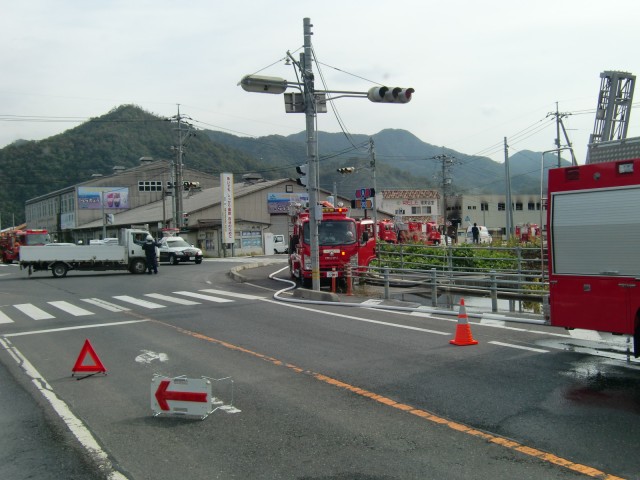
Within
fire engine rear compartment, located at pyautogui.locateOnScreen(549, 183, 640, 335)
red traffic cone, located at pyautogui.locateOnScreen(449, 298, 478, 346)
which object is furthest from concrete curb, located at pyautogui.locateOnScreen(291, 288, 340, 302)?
fire engine rear compartment, located at pyautogui.locateOnScreen(549, 183, 640, 335)

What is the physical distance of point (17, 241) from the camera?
180 ft

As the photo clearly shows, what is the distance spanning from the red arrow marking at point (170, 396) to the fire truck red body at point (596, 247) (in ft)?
17.6

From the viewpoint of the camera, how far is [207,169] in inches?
3693

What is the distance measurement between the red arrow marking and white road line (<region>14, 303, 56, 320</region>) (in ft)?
34.2

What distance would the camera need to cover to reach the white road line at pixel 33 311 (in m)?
15.6

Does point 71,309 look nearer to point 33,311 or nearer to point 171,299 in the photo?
point 33,311

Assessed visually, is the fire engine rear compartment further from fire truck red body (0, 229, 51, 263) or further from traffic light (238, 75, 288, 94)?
fire truck red body (0, 229, 51, 263)

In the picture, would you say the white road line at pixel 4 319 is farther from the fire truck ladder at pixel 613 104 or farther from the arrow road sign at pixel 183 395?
the fire truck ladder at pixel 613 104

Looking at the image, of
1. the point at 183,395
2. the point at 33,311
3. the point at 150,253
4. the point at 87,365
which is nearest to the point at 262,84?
the point at 33,311

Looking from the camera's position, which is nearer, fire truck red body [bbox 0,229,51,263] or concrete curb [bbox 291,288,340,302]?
concrete curb [bbox 291,288,340,302]

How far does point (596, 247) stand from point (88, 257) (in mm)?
26573

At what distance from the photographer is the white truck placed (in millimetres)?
29047

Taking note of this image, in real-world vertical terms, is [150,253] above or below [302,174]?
below

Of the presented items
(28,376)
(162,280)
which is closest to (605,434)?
(28,376)
